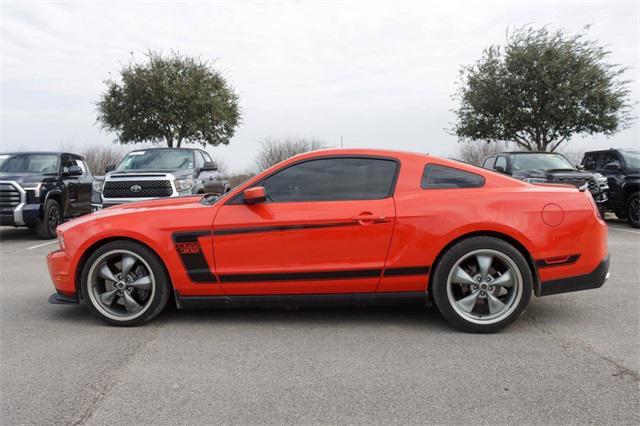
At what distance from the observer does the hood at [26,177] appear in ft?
33.1

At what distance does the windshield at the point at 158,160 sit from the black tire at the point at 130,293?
6966 millimetres

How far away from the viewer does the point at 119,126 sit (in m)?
25.8

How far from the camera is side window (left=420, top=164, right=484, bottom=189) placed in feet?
13.8

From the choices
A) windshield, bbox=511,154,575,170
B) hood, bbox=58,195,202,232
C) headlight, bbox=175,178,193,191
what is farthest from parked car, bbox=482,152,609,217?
hood, bbox=58,195,202,232

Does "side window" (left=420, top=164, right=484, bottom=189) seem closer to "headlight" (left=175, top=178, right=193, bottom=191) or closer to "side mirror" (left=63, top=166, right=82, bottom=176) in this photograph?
"headlight" (left=175, top=178, right=193, bottom=191)

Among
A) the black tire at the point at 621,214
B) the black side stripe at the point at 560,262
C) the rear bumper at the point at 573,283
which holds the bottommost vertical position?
the black tire at the point at 621,214

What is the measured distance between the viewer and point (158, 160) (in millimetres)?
11281

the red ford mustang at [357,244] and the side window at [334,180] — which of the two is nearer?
the red ford mustang at [357,244]

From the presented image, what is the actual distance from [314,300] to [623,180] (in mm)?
10181

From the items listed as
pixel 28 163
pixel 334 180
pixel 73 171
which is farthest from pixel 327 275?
pixel 28 163

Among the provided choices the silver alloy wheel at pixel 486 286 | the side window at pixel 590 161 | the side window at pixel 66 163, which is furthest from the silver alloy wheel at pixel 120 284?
the side window at pixel 590 161

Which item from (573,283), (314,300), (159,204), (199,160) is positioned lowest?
(314,300)

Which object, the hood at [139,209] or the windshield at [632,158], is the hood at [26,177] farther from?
the windshield at [632,158]

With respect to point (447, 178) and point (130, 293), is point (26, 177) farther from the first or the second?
point (447, 178)
